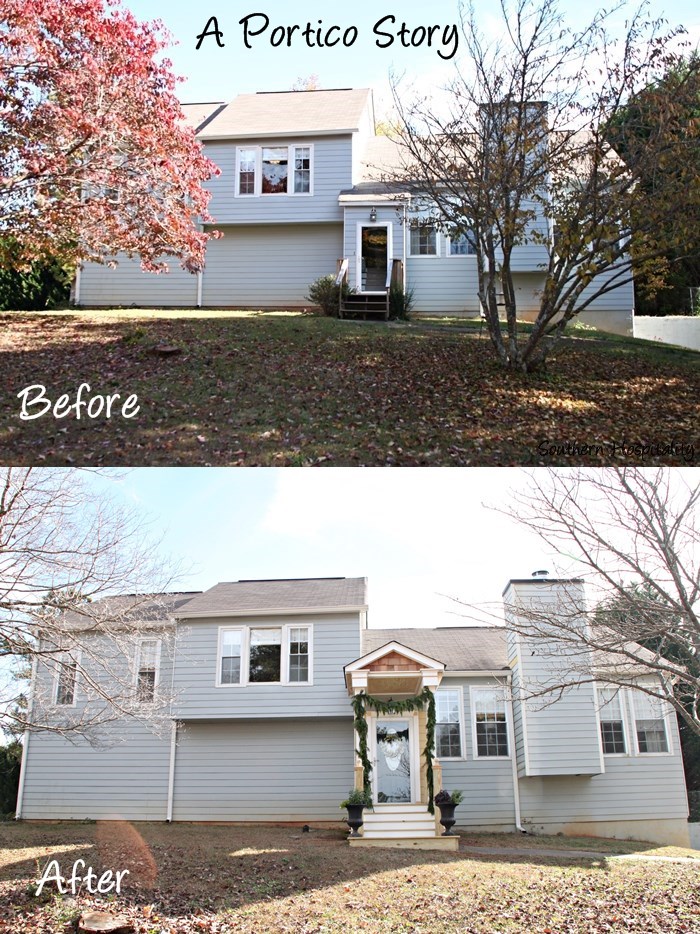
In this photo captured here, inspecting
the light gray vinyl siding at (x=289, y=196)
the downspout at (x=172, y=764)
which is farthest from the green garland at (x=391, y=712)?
the light gray vinyl siding at (x=289, y=196)

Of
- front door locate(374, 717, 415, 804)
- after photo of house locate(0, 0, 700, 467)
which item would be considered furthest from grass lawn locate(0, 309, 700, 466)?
front door locate(374, 717, 415, 804)

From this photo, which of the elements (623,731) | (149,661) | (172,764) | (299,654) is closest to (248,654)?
(299,654)

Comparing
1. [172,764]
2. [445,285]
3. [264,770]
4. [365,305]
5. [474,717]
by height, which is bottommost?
[264,770]

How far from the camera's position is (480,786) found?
607 inches

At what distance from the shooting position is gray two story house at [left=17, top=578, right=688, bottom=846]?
15.1 meters

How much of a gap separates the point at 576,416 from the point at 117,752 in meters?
11.0

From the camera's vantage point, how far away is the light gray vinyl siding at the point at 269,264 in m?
21.3

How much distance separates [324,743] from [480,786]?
122 inches

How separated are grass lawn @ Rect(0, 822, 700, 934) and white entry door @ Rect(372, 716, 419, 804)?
3.13 m

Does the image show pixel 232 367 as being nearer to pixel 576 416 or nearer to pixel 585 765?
pixel 576 416

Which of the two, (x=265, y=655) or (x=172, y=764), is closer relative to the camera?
(x=172, y=764)

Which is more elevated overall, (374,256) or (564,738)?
(374,256)

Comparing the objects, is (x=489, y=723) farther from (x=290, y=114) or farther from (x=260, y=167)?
(x=290, y=114)

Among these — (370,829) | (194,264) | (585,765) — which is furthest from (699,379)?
(194,264)
